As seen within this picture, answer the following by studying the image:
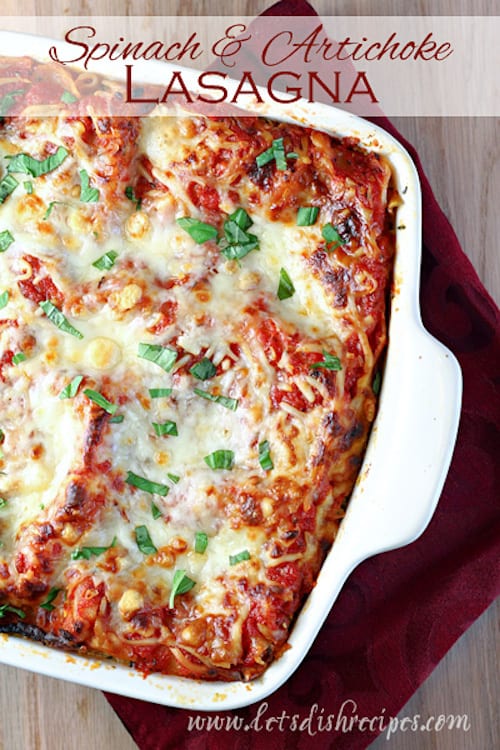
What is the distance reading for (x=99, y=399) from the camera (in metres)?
2.44

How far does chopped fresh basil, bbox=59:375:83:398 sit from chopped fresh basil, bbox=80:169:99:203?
549 millimetres

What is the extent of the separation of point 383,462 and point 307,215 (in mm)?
799

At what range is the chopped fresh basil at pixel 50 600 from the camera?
2494 millimetres

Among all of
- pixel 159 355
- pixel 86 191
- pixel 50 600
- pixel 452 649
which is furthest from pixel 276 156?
pixel 452 649

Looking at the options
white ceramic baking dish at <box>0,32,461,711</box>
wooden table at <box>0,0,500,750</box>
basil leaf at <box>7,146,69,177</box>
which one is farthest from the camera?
wooden table at <box>0,0,500,750</box>

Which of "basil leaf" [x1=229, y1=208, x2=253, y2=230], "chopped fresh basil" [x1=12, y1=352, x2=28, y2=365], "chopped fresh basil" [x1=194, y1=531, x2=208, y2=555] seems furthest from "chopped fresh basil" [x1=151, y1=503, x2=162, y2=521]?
"basil leaf" [x1=229, y1=208, x2=253, y2=230]

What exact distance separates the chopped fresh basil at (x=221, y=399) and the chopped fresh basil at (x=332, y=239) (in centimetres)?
55

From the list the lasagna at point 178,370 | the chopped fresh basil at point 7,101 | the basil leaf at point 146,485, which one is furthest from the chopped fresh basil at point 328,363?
the chopped fresh basil at point 7,101

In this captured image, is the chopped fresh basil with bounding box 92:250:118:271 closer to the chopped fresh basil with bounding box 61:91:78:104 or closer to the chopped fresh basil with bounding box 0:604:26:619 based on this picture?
the chopped fresh basil with bounding box 61:91:78:104

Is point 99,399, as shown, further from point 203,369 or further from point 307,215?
point 307,215

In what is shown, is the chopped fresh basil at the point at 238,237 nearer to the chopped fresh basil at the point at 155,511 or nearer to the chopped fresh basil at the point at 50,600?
the chopped fresh basil at the point at 155,511

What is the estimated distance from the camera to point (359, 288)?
252 cm

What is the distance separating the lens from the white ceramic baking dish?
2.42 meters

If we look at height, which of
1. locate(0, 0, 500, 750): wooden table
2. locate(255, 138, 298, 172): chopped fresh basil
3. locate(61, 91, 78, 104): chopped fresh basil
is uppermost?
locate(61, 91, 78, 104): chopped fresh basil
